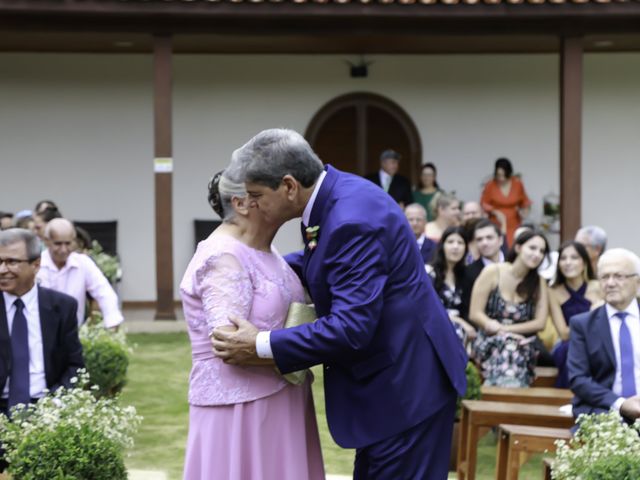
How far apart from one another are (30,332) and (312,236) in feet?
8.51

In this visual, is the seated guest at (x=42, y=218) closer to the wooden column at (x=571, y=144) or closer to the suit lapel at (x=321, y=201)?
the wooden column at (x=571, y=144)

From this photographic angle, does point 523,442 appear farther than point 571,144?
No

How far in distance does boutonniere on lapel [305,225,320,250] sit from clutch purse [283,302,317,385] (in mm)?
258

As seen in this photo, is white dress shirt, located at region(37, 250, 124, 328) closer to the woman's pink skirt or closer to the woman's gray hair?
the woman's pink skirt

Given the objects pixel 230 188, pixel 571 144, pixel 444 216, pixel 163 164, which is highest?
pixel 571 144

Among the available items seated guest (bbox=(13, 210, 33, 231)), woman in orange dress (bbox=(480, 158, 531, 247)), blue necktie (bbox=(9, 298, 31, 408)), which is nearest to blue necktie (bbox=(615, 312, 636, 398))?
blue necktie (bbox=(9, 298, 31, 408))

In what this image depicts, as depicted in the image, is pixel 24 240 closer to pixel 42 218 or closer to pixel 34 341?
pixel 34 341

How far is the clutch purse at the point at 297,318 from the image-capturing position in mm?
4633

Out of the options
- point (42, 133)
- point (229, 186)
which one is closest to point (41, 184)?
point (42, 133)

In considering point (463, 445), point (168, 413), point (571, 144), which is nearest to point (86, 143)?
point (571, 144)

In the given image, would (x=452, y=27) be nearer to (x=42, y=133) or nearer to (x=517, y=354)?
(x=42, y=133)

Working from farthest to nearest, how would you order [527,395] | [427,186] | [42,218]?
[427,186]
[42,218]
[527,395]

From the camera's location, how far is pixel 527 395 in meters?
8.07

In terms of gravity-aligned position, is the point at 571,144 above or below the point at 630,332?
above
